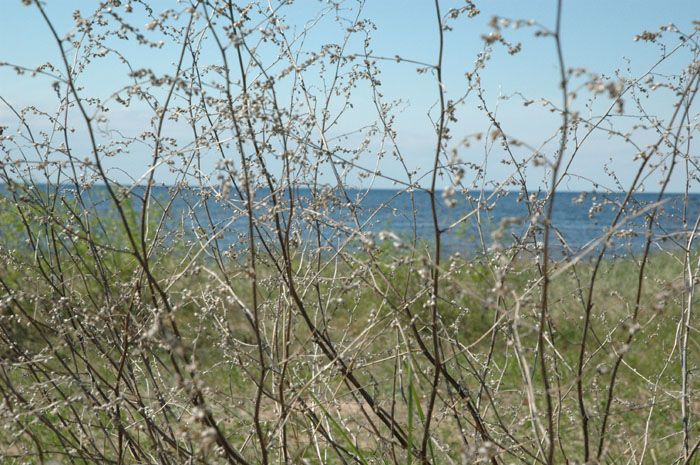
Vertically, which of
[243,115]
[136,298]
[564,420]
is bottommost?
[564,420]

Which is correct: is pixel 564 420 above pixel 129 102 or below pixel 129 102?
below

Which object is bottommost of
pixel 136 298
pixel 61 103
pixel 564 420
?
pixel 564 420

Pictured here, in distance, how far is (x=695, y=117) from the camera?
87.4 inches

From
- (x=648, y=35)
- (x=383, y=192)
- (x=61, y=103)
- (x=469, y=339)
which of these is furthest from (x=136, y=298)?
(x=383, y=192)

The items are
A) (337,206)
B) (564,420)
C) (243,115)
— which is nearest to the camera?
(243,115)

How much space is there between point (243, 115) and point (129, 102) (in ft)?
2.20

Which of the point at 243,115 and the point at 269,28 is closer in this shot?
the point at 243,115

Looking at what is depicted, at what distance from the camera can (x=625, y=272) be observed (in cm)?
980

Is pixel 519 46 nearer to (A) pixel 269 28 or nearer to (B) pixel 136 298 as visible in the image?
(A) pixel 269 28

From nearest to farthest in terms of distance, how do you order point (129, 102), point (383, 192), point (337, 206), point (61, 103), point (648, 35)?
point (648, 35) → point (129, 102) → point (337, 206) → point (61, 103) → point (383, 192)

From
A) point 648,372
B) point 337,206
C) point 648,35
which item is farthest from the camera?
point 648,372

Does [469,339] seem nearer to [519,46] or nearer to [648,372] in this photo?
[648,372]

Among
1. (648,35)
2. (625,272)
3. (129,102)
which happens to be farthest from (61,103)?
(625,272)

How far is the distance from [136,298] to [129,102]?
66 cm
